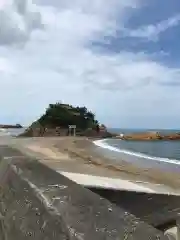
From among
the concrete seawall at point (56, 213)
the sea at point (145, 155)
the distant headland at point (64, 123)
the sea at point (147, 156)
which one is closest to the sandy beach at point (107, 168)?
the sea at point (147, 156)

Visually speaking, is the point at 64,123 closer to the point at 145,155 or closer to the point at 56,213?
the point at 145,155

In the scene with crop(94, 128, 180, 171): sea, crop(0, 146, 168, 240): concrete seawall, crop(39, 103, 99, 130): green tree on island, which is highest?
crop(39, 103, 99, 130): green tree on island

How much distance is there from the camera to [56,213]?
199cm

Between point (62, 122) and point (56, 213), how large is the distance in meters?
86.6

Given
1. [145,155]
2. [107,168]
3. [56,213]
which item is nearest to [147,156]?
[145,155]

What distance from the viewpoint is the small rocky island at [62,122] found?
85.6 metres

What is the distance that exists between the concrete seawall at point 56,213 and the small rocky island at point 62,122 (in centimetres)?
8096

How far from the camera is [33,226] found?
2205 millimetres

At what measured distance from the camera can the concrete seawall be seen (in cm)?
171

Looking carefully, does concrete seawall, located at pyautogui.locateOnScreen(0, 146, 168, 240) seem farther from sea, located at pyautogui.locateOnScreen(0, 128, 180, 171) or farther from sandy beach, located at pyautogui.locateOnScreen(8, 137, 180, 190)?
sea, located at pyautogui.locateOnScreen(0, 128, 180, 171)

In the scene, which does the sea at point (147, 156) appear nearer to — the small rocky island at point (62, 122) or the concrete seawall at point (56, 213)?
the concrete seawall at point (56, 213)

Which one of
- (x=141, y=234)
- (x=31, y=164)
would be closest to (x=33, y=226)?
(x=141, y=234)

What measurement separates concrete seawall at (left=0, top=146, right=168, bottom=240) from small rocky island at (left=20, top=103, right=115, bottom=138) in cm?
8096

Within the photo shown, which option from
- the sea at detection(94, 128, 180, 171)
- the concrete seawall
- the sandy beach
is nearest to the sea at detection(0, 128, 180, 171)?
the sea at detection(94, 128, 180, 171)
